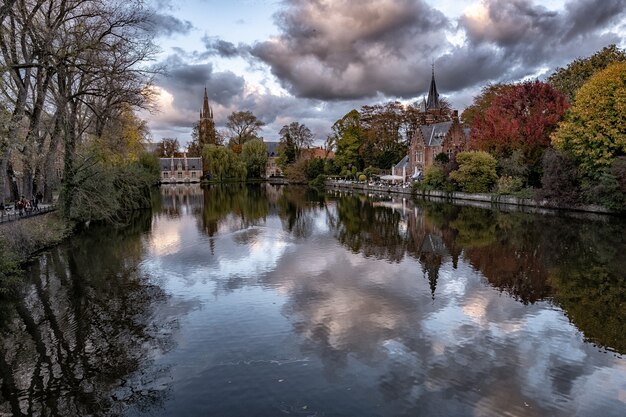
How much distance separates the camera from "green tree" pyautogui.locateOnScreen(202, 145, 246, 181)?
8094 centimetres

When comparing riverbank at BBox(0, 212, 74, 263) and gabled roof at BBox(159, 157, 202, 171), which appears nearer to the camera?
riverbank at BBox(0, 212, 74, 263)

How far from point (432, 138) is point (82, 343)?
173ft

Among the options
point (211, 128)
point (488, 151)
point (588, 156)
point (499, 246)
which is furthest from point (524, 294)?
point (211, 128)

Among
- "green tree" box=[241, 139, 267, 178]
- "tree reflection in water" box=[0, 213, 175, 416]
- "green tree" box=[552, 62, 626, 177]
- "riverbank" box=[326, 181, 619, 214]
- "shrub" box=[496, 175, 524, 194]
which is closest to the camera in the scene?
"tree reflection in water" box=[0, 213, 175, 416]

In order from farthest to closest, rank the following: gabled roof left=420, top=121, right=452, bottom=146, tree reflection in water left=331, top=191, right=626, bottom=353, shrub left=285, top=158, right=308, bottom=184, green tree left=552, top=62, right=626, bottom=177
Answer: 1. shrub left=285, top=158, right=308, bottom=184
2. gabled roof left=420, top=121, right=452, bottom=146
3. green tree left=552, top=62, right=626, bottom=177
4. tree reflection in water left=331, top=191, right=626, bottom=353

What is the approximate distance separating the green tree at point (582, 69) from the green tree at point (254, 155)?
55.1 meters

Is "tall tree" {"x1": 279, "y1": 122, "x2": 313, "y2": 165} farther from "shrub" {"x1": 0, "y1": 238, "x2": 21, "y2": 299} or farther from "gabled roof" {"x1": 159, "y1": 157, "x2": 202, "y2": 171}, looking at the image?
"shrub" {"x1": 0, "y1": 238, "x2": 21, "y2": 299}

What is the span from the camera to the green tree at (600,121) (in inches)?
1041

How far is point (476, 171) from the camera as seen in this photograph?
38.8 meters

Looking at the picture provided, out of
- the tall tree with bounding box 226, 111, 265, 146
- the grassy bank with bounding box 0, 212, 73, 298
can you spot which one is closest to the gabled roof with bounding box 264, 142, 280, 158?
the tall tree with bounding box 226, 111, 265, 146

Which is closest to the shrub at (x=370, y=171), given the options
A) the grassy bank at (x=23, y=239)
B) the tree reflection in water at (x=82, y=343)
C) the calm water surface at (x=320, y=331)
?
the calm water surface at (x=320, y=331)

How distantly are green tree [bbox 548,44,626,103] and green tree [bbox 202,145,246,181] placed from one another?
55017mm

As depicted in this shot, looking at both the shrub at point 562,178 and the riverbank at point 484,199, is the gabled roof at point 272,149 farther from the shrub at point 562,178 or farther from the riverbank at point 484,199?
the shrub at point 562,178

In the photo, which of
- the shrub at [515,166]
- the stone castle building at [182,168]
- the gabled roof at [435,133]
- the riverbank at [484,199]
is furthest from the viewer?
the stone castle building at [182,168]
